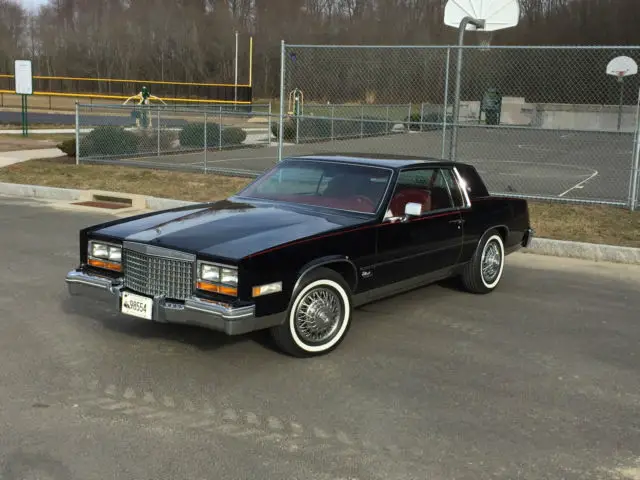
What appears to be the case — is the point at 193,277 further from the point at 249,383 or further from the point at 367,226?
the point at 367,226

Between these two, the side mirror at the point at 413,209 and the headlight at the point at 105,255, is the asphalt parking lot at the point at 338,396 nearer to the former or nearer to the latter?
the headlight at the point at 105,255

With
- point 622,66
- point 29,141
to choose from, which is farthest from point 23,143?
point 622,66

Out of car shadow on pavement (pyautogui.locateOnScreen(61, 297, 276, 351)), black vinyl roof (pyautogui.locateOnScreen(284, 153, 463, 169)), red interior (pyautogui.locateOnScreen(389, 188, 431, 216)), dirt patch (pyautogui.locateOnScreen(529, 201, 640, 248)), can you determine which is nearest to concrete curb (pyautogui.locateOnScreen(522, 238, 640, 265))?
dirt patch (pyautogui.locateOnScreen(529, 201, 640, 248))

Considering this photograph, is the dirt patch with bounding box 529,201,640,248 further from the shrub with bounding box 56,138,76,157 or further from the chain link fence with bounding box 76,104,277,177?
the shrub with bounding box 56,138,76,157

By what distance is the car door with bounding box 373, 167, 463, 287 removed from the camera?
5.57 m

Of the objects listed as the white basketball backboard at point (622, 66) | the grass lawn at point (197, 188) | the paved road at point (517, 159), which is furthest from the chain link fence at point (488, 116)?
the white basketball backboard at point (622, 66)

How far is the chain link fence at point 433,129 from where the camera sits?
14289 millimetres

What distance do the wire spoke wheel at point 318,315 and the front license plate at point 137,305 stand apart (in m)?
0.99

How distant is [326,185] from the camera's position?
19.5ft

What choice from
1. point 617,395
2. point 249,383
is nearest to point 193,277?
point 249,383

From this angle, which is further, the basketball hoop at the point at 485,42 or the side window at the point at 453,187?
the basketball hoop at the point at 485,42

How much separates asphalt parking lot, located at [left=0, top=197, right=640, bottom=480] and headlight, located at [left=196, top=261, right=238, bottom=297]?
1.84ft

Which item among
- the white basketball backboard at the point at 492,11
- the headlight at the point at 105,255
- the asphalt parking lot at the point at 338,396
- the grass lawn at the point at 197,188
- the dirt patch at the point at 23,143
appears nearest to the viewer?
the asphalt parking lot at the point at 338,396

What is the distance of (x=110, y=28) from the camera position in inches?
3890
